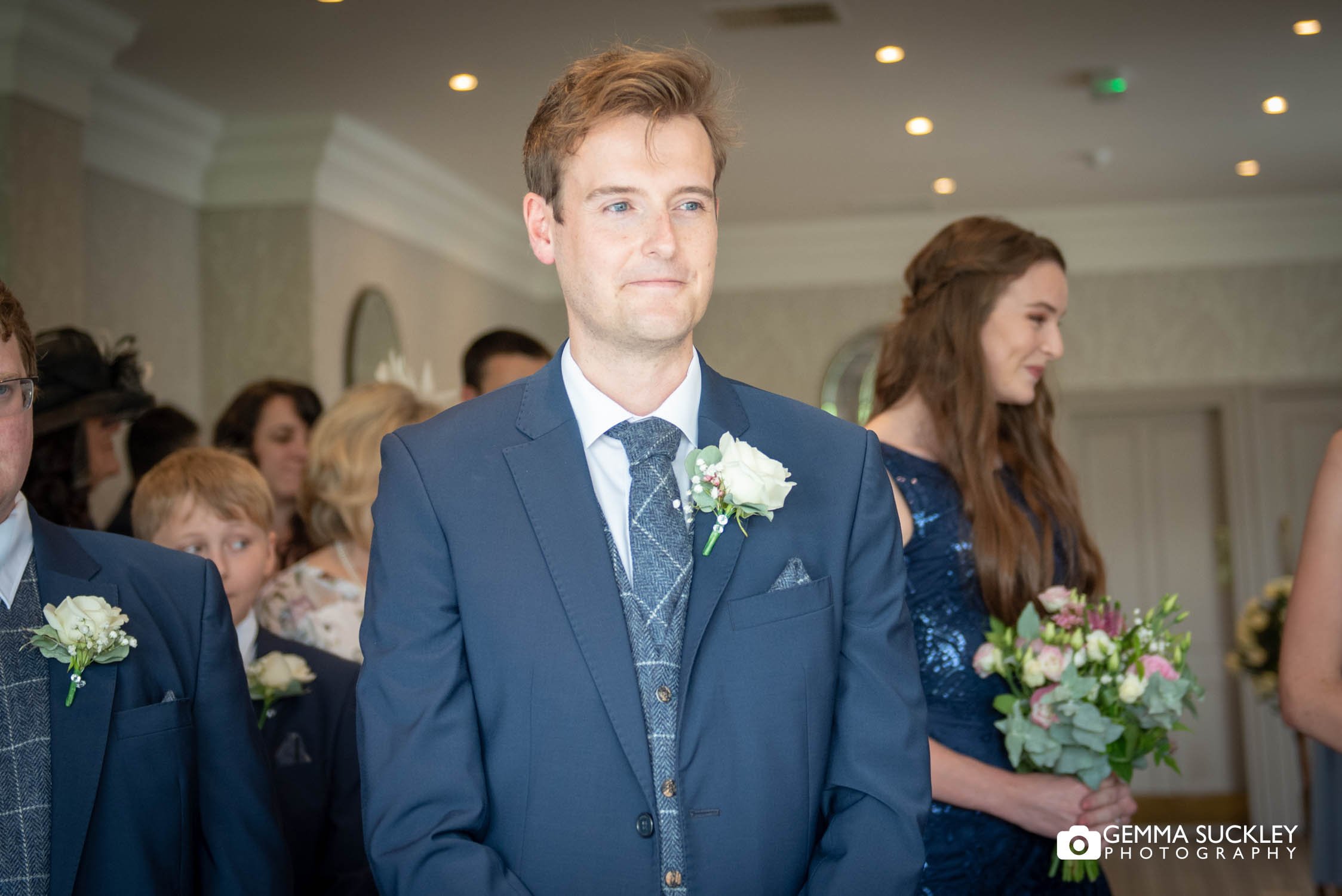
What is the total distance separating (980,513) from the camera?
2.43 meters

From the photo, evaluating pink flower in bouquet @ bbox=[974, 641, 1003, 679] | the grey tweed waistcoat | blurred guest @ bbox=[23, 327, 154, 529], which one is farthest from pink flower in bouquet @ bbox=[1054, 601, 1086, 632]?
blurred guest @ bbox=[23, 327, 154, 529]

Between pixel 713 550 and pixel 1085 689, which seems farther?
pixel 1085 689

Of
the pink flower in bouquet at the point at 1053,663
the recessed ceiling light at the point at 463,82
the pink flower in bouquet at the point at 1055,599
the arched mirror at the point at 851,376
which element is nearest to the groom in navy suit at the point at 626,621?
the pink flower in bouquet at the point at 1053,663

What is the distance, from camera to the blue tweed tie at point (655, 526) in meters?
1.50

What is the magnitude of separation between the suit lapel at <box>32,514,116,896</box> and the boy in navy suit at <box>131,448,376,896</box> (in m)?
0.57

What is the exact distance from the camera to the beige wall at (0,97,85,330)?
4.40 metres

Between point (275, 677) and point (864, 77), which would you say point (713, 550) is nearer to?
point (275, 677)

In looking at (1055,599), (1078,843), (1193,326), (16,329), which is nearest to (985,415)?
(1055,599)

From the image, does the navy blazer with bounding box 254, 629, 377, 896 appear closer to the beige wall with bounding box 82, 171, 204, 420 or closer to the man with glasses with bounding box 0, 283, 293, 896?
the man with glasses with bounding box 0, 283, 293, 896

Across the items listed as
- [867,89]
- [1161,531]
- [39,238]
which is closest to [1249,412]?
[1161,531]

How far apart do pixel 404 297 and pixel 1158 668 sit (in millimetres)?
5328

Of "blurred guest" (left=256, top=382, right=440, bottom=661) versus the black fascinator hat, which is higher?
the black fascinator hat

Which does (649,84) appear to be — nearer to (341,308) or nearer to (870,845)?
(870,845)

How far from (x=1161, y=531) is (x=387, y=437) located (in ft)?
25.7
